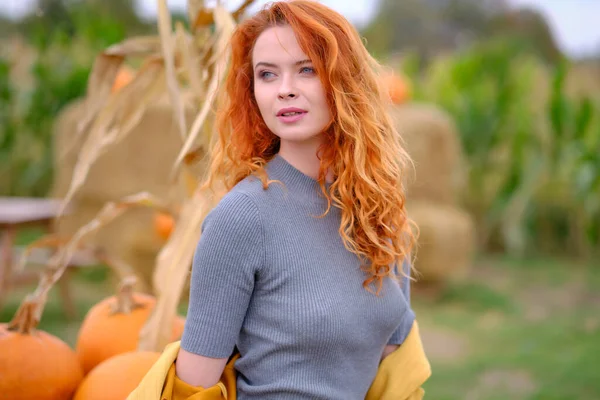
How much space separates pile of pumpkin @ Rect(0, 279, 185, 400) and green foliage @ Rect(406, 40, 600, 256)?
3331mm

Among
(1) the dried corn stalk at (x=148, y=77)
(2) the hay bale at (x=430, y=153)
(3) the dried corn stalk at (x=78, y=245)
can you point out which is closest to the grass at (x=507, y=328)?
(2) the hay bale at (x=430, y=153)

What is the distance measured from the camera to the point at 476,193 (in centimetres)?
614

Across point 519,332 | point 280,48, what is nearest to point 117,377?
point 280,48

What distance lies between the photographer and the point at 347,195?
1.15 m

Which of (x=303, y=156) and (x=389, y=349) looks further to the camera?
(x=389, y=349)

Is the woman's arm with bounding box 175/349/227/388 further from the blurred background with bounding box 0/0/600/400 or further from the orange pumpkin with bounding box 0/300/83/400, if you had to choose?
the blurred background with bounding box 0/0/600/400

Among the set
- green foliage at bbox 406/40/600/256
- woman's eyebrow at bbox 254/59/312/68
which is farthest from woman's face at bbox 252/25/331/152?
green foliage at bbox 406/40/600/256

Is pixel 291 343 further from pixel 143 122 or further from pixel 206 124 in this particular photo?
pixel 143 122

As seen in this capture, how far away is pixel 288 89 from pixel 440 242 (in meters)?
3.15

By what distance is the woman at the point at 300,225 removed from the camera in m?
1.07

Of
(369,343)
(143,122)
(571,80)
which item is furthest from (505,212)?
(369,343)

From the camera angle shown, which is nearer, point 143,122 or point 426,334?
point 426,334

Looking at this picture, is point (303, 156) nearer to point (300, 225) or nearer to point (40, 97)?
point (300, 225)

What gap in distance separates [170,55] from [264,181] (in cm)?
51
